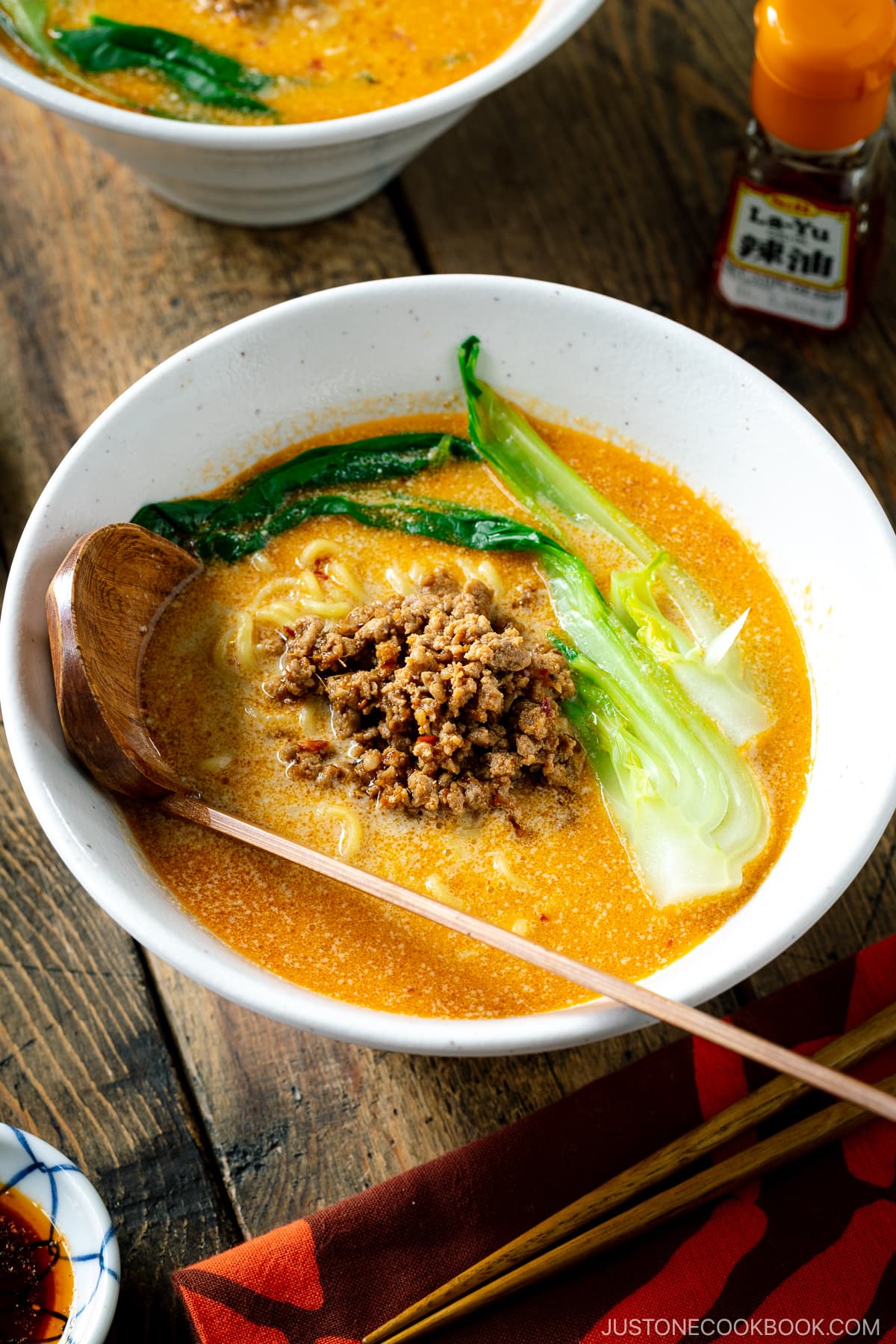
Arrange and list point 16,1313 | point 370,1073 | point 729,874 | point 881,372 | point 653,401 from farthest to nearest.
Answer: point 881,372 → point 653,401 → point 370,1073 → point 729,874 → point 16,1313

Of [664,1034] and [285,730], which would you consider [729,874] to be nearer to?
[664,1034]

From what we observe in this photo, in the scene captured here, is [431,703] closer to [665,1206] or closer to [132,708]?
[132,708]

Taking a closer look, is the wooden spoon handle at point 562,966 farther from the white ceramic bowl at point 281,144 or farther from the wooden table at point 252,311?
the white ceramic bowl at point 281,144

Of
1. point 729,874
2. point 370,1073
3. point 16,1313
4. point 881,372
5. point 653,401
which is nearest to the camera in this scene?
point 16,1313

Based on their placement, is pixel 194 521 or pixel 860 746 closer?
pixel 860 746

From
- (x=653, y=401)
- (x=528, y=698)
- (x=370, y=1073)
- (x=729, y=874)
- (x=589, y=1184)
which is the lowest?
(x=589, y=1184)

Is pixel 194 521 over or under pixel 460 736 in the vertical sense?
over

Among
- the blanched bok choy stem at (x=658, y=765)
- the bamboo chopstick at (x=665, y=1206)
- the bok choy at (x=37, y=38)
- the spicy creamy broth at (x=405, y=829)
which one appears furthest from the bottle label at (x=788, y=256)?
the bamboo chopstick at (x=665, y=1206)

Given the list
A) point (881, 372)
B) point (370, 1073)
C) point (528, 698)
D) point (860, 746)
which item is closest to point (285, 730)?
point (528, 698)
